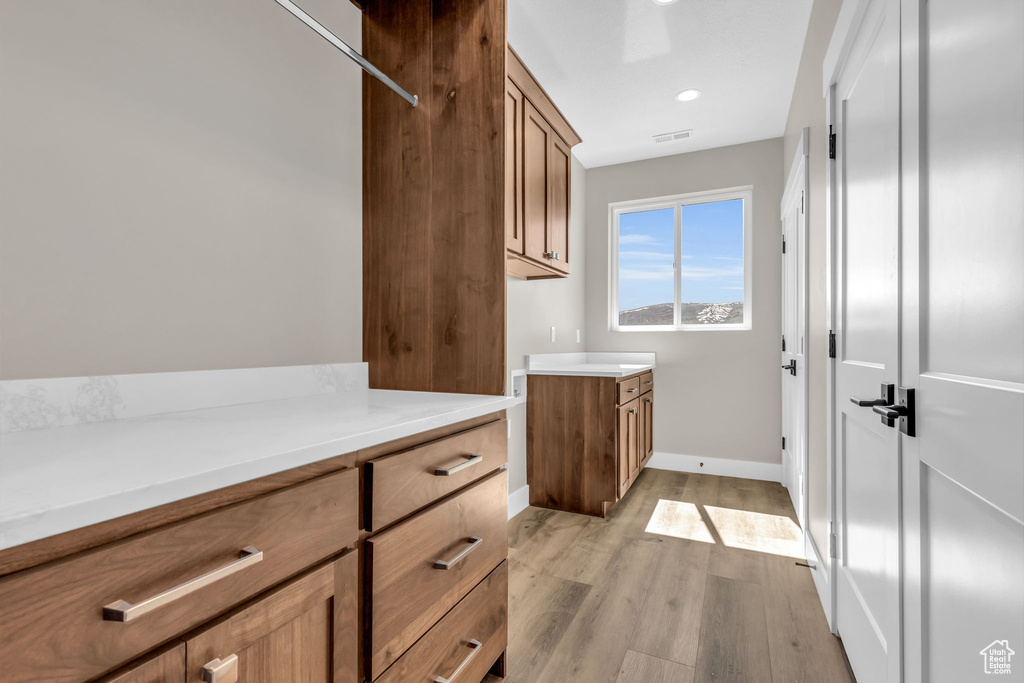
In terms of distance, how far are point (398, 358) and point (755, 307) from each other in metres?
3.04

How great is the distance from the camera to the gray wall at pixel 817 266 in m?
1.87

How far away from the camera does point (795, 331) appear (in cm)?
281

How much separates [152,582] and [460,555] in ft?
2.30

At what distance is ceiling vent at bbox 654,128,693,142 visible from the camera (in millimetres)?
3426

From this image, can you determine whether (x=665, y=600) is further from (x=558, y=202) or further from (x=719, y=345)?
(x=719, y=345)

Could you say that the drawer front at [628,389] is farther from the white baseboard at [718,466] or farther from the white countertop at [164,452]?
the white countertop at [164,452]

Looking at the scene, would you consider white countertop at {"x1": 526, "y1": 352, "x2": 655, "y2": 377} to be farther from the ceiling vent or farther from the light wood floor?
the ceiling vent

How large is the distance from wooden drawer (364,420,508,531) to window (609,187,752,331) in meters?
2.96

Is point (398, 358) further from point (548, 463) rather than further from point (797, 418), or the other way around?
point (797, 418)

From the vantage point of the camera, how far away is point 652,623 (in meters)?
1.76

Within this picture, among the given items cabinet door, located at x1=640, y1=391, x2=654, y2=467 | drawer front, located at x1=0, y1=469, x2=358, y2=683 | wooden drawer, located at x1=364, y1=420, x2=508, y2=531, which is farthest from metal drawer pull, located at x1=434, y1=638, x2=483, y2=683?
cabinet door, located at x1=640, y1=391, x2=654, y2=467

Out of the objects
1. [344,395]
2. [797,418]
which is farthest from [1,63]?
[797,418]

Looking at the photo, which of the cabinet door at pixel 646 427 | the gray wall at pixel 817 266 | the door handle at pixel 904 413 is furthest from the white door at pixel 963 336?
the cabinet door at pixel 646 427

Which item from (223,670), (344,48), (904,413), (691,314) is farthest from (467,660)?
(691,314)
